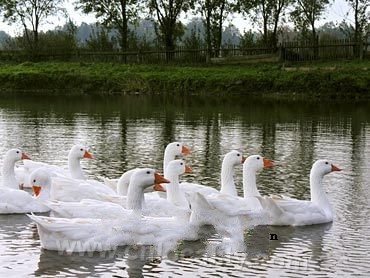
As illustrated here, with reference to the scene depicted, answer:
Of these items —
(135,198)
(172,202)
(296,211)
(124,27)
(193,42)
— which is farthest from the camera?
(124,27)

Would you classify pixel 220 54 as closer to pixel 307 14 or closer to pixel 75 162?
pixel 307 14

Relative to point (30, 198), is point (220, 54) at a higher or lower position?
higher

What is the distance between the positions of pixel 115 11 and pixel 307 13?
1458 centimetres

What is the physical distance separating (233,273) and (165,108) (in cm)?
2725

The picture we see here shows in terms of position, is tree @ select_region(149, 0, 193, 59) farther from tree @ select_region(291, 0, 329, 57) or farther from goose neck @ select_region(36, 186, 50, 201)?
goose neck @ select_region(36, 186, 50, 201)

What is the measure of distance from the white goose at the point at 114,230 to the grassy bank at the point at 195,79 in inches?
1277

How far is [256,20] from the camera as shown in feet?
190

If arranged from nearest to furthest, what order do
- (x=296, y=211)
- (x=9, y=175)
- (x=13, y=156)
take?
1. (x=296, y=211)
2. (x=9, y=175)
3. (x=13, y=156)

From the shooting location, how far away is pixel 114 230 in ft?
36.3

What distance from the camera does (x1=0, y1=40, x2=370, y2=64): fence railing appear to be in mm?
49781

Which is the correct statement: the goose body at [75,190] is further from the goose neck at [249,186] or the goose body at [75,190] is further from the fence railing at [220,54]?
the fence railing at [220,54]

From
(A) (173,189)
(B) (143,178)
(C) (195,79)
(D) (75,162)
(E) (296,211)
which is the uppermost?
(C) (195,79)

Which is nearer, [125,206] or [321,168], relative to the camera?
[125,206]

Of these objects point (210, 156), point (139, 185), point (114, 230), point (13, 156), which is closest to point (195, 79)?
point (210, 156)
